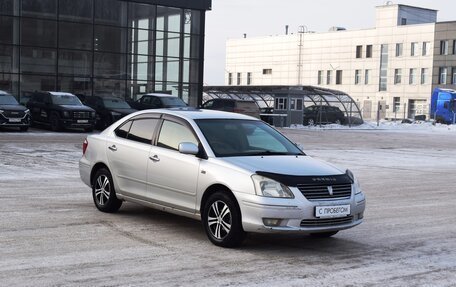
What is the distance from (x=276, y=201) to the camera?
288 inches

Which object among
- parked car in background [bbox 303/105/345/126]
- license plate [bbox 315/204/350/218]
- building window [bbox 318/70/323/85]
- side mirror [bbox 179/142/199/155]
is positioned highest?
building window [bbox 318/70/323/85]

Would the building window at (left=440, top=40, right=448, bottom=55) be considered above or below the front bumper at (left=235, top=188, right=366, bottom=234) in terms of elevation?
above

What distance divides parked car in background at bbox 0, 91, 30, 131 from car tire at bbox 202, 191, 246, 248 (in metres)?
22.1

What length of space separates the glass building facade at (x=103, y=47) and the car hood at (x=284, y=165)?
31004 mm

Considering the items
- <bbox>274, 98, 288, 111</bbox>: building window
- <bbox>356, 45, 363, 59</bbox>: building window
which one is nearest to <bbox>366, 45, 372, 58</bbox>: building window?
<bbox>356, 45, 363, 59</bbox>: building window

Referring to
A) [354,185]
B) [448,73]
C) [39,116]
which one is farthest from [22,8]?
[448,73]

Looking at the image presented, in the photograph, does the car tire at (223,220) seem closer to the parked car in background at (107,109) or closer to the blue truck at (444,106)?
the parked car in background at (107,109)

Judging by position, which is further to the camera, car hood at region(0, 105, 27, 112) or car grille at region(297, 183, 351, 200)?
car hood at region(0, 105, 27, 112)

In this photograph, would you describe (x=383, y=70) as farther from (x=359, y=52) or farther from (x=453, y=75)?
(x=453, y=75)

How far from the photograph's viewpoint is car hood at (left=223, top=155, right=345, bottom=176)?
299 inches

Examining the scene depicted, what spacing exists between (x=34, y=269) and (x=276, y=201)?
8.55ft

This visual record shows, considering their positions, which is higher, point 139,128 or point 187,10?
point 187,10

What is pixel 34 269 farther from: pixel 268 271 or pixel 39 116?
pixel 39 116

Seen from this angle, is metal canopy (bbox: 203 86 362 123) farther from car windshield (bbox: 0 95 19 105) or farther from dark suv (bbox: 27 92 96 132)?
car windshield (bbox: 0 95 19 105)
